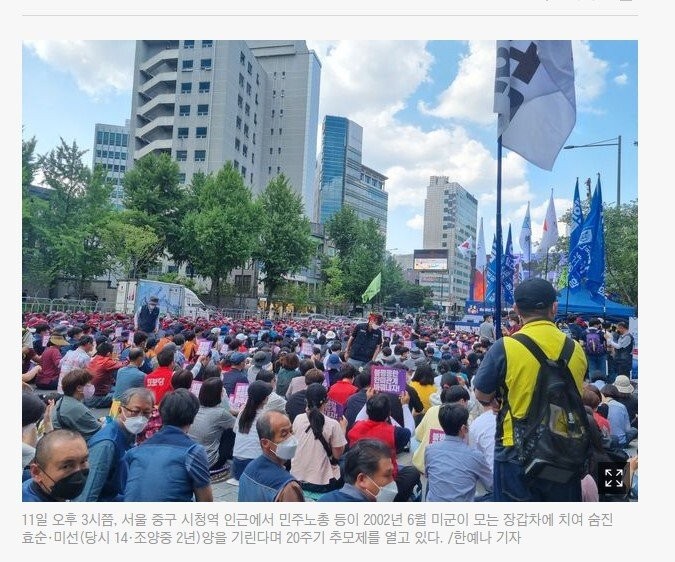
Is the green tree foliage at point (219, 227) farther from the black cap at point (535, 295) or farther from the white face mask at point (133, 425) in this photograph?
the black cap at point (535, 295)

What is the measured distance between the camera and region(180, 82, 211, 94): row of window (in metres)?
45.1

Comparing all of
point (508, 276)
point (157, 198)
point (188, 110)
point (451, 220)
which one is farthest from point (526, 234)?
point (451, 220)

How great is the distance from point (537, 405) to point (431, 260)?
89.8 meters

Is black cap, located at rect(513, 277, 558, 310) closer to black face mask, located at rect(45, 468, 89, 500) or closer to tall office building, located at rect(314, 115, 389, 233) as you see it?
black face mask, located at rect(45, 468, 89, 500)

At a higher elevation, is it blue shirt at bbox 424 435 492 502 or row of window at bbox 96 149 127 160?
row of window at bbox 96 149 127 160

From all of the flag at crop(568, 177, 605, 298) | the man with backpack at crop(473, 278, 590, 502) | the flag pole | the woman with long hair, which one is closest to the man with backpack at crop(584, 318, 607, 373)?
the flag at crop(568, 177, 605, 298)

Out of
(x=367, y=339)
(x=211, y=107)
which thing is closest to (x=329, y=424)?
(x=367, y=339)

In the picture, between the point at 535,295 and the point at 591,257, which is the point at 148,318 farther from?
the point at 535,295

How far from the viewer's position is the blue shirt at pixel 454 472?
3160mm

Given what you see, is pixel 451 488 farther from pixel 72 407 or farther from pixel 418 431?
pixel 72 407

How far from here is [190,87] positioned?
45.3 meters

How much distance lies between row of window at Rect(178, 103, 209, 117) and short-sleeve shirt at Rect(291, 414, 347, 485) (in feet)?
152

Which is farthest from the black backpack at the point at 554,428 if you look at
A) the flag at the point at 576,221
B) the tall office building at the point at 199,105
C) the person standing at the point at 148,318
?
the tall office building at the point at 199,105

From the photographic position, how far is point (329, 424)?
13.3ft
